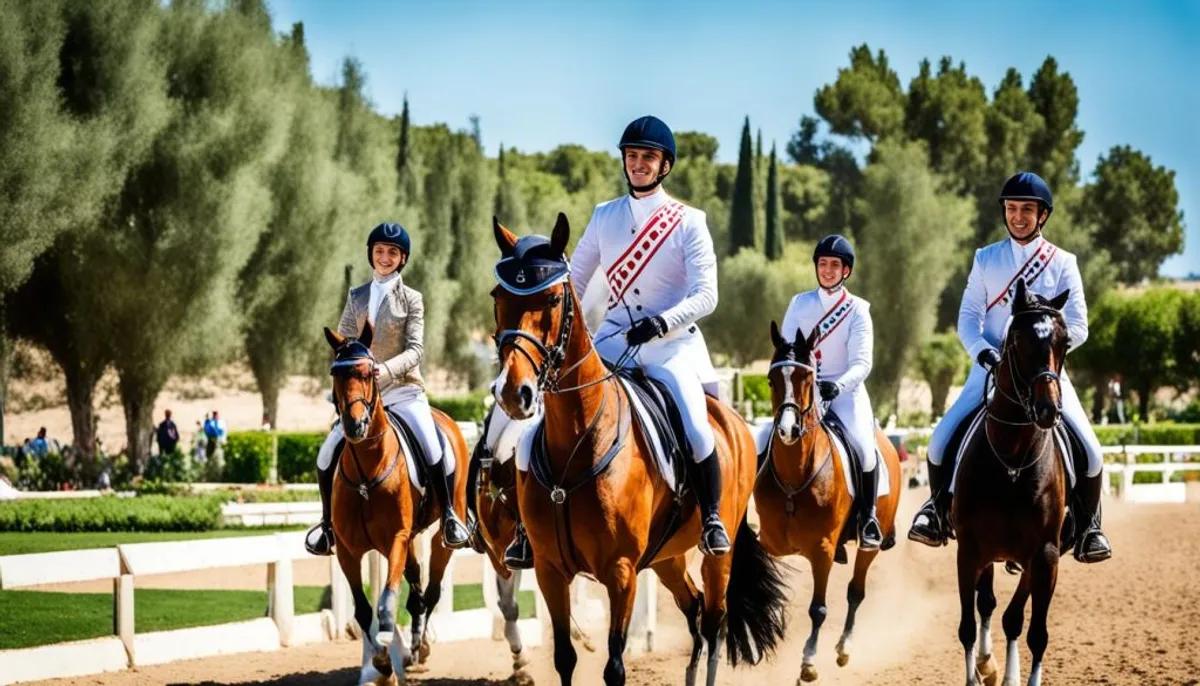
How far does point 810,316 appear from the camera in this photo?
12156 millimetres

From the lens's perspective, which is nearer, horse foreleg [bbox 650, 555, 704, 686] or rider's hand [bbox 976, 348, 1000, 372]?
horse foreleg [bbox 650, 555, 704, 686]

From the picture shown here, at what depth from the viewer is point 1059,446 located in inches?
359

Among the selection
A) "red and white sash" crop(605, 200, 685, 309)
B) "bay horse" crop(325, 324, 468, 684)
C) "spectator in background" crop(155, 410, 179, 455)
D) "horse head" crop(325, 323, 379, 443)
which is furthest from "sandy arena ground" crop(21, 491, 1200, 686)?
"spectator in background" crop(155, 410, 179, 455)

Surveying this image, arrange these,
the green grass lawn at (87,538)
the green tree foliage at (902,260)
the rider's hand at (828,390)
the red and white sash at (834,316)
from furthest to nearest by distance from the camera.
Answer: the green tree foliage at (902,260) < the green grass lawn at (87,538) < the red and white sash at (834,316) < the rider's hand at (828,390)

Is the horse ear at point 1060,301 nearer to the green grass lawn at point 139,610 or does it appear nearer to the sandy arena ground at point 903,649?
the sandy arena ground at point 903,649

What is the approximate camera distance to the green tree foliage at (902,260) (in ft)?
212

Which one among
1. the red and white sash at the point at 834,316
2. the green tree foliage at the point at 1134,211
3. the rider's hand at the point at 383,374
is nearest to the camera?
the rider's hand at the point at 383,374

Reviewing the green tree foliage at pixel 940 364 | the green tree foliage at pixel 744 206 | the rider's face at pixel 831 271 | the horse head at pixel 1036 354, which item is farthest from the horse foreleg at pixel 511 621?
the green tree foliage at pixel 744 206

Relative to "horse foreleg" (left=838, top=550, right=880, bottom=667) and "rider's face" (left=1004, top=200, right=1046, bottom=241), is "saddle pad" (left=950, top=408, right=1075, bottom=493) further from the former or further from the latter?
"horse foreleg" (left=838, top=550, right=880, bottom=667)

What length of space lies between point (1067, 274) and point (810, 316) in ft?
9.59

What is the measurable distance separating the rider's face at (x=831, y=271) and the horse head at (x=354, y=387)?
4401mm

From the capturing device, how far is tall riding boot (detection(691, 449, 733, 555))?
800 cm

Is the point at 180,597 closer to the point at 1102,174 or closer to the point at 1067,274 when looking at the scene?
the point at 1067,274

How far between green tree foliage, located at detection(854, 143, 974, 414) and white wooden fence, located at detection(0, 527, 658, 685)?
169ft
